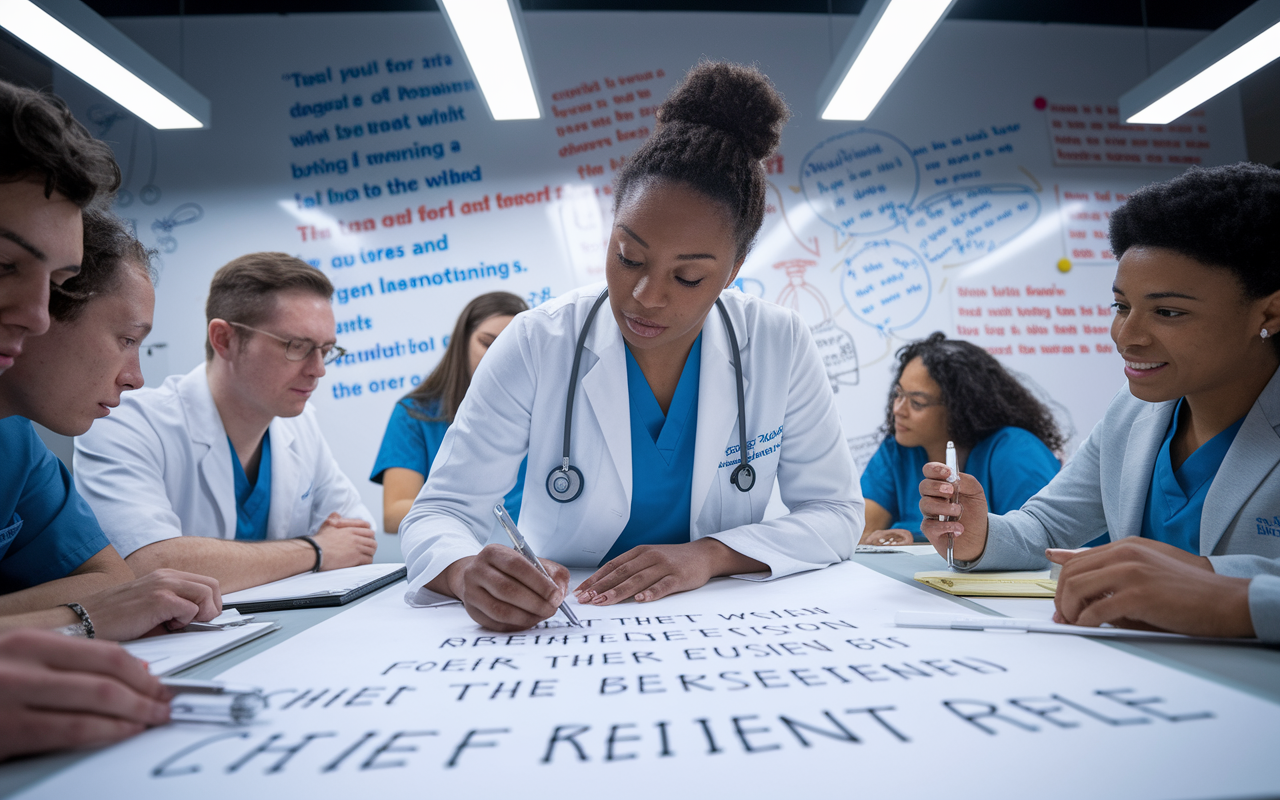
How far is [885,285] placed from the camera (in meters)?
3.32

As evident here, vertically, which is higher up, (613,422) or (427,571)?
(613,422)

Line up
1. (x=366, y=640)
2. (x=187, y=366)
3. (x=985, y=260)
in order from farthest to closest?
1. (x=985, y=260)
2. (x=187, y=366)
3. (x=366, y=640)

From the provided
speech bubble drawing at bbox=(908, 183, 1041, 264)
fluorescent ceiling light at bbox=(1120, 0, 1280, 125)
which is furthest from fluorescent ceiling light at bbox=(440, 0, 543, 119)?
fluorescent ceiling light at bbox=(1120, 0, 1280, 125)

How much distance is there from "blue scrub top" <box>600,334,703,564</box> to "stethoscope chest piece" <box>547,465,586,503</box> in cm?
11

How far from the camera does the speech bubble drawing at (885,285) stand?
3309 millimetres

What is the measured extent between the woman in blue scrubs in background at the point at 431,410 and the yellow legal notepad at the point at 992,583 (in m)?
1.67

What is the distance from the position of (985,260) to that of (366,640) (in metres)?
3.39

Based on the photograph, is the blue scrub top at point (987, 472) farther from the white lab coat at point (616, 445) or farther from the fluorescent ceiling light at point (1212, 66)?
the fluorescent ceiling light at point (1212, 66)

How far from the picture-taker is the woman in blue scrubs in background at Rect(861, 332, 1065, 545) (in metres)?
1.99

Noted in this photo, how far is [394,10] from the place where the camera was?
Answer: 325cm

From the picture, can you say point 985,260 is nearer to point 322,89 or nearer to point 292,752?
point 322,89

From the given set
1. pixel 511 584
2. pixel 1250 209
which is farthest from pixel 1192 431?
pixel 511 584

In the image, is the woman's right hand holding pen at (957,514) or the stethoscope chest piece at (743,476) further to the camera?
the stethoscope chest piece at (743,476)

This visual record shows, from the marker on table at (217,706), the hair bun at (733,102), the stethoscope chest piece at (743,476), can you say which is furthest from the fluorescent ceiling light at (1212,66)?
the marker on table at (217,706)
